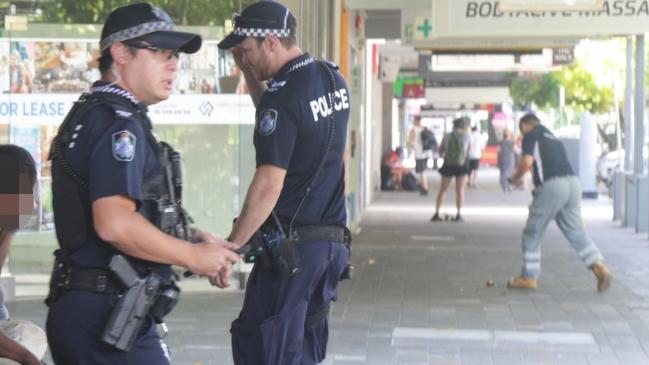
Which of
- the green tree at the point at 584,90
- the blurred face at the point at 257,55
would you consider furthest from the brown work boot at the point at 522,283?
the green tree at the point at 584,90

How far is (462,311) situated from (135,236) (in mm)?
7136

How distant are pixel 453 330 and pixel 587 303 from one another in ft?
6.77

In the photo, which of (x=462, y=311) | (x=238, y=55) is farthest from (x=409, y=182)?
(x=238, y=55)

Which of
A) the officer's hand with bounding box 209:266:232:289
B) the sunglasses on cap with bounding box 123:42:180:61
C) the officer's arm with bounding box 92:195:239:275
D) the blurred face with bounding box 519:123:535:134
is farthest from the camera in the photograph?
the blurred face with bounding box 519:123:535:134

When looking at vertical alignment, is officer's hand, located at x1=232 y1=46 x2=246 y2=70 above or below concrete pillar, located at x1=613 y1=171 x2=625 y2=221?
above

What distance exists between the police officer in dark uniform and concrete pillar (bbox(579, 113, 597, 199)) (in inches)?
1025

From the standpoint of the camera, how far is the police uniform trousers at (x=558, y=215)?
11336mm

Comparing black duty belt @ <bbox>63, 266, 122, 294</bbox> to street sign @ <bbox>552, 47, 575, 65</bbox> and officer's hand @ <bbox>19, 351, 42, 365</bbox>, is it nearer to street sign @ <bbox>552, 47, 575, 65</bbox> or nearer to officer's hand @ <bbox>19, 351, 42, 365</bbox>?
officer's hand @ <bbox>19, 351, 42, 365</bbox>

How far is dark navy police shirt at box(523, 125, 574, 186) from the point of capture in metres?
11.3

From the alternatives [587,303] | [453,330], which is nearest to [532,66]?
[587,303]

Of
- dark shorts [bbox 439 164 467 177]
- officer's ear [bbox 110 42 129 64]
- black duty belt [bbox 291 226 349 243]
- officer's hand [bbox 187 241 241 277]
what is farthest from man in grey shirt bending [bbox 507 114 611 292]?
dark shorts [bbox 439 164 467 177]

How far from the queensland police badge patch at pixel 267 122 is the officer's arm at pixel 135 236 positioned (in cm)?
119

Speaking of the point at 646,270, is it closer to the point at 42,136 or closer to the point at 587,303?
the point at 587,303

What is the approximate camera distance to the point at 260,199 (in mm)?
4684
